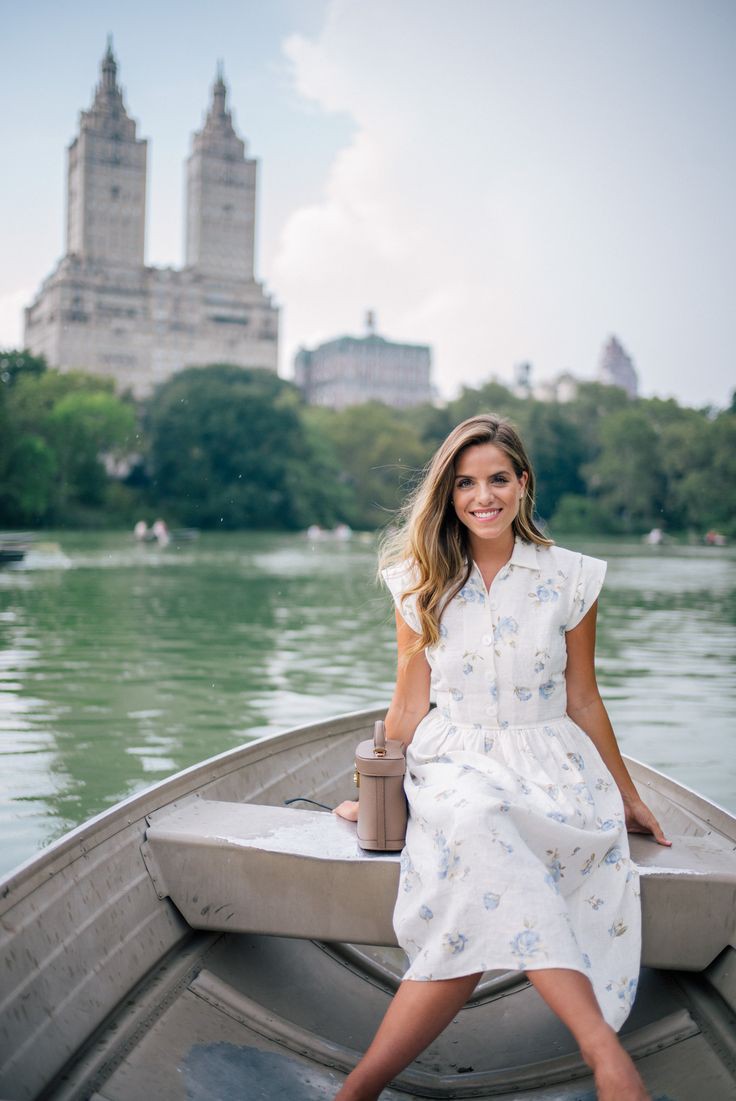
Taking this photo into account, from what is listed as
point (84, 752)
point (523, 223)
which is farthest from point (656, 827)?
point (523, 223)

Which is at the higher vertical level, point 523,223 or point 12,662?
point 523,223

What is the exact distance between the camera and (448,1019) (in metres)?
1.51

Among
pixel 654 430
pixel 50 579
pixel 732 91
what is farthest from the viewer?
pixel 732 91

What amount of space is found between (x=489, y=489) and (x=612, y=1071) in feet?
3.00

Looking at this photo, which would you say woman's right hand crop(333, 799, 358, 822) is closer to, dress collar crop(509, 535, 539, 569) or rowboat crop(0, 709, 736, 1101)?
rowboat crop(0, 709, 736, 1101)

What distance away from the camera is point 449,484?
75.7 inches

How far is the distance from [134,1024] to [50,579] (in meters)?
15.2

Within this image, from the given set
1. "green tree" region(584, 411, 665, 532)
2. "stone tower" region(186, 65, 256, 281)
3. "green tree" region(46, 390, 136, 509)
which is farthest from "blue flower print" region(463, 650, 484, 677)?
"stone tower" region(186, 65, 256, 281)

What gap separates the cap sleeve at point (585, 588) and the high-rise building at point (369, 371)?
8080 centimetres

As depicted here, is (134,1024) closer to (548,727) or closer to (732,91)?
(548,727)

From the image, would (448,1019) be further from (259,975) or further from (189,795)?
(189,795)

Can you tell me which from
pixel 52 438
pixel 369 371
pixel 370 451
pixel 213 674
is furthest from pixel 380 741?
pixel 369 371

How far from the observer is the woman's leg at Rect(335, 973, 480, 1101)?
144cm

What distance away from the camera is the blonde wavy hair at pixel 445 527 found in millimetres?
1880
